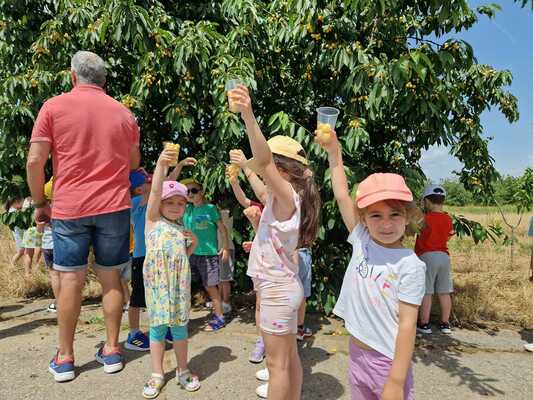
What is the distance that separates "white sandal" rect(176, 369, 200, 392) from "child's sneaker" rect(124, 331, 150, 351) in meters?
0.66

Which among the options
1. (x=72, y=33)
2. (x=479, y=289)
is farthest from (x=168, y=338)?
(x=479, y=289)

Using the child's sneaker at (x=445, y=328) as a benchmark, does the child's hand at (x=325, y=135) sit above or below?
above

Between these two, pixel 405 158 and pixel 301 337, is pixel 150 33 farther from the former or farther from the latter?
pixel 301 337

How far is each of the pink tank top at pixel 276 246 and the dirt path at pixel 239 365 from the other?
1.02 meters

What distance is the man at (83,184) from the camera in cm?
267

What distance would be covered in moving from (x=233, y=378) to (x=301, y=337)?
0.84 metres

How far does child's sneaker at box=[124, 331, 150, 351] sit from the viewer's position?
3248mm

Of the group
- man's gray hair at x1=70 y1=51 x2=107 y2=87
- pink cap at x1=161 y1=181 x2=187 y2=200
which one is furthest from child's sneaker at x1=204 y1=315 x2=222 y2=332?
man's gray hair at x1=70 y1=51 x2=107 y2=87

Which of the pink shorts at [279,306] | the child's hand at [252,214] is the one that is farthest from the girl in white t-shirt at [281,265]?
the child's hand at [252,214]

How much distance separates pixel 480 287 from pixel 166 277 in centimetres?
428

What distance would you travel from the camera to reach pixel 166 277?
106 inches

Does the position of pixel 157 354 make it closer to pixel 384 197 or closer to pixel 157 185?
pixel 157 185

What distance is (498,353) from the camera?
337 cm

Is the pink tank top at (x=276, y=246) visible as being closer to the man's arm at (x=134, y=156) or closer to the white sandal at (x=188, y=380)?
the white sandal at (x=188, y=380)
